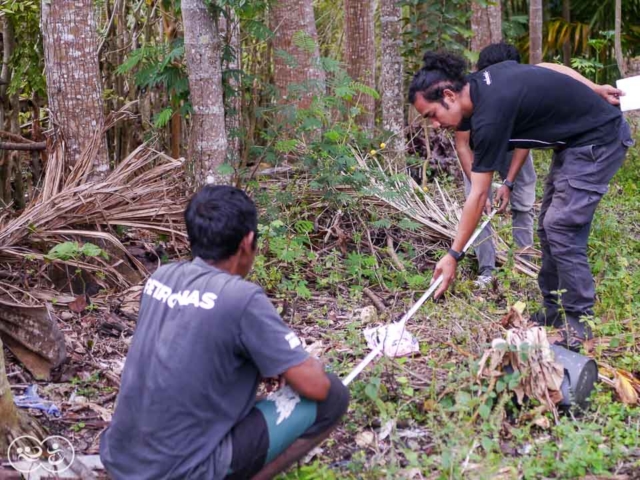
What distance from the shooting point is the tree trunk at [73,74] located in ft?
Answer: 19.2

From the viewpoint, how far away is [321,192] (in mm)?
6980

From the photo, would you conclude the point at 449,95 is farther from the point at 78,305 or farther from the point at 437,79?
the point at 78,305

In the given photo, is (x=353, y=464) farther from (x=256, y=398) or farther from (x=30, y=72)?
(x=30, y=72)

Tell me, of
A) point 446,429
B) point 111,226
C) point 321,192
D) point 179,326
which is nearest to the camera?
point 179,326

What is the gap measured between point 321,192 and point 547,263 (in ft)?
7.36

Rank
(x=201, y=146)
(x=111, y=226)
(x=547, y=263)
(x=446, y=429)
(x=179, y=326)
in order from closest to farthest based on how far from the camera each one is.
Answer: (x=179, y=326) < (x=446, y=429) < (x=547, y=263) < (x=111, y=226) < (x=201, y=146)

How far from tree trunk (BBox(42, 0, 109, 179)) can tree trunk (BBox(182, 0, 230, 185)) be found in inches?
28.2

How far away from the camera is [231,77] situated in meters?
6.84

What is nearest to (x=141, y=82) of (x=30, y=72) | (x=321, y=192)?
(x=30, y=72)

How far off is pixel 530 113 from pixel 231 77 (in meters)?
2.89

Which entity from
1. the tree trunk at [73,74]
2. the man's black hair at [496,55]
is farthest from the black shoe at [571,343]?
the tree trunk at [73,74]

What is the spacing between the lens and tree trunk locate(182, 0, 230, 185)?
20.5 ft

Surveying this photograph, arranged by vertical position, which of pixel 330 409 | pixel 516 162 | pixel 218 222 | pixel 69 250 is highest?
pixel 218 222

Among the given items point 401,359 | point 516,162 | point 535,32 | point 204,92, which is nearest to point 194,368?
point 401,359
